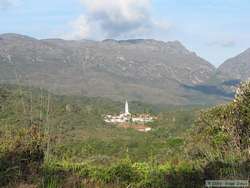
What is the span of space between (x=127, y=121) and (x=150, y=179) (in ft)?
372

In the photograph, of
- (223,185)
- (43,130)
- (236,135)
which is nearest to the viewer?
(223,185)

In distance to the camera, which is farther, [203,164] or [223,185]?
[203,164]

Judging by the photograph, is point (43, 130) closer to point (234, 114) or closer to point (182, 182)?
point (182, 182)

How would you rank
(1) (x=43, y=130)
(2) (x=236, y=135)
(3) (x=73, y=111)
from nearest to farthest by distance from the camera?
(1) (x=43, y=130), (2) (x=236, y=135), (3) (x=73, y=111)

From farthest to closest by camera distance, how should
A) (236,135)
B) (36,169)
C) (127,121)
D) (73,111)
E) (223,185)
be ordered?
1. (127,121)
2. (73,111)
3. (236,135)
4. (36,169)
5. (223,185)

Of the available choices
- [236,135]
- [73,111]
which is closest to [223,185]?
[236,135]

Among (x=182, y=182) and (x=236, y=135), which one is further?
(x=236, y=135)

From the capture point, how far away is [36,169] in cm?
511

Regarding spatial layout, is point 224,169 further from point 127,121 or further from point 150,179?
point 127,121

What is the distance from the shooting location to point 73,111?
91.4m

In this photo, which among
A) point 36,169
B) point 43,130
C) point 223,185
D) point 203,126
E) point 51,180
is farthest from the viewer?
Answer: point 203,126

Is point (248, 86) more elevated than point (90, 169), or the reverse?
point (248, 86)

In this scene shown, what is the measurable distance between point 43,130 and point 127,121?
11251 centimetres

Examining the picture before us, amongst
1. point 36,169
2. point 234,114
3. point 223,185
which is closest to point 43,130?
point 36,169
